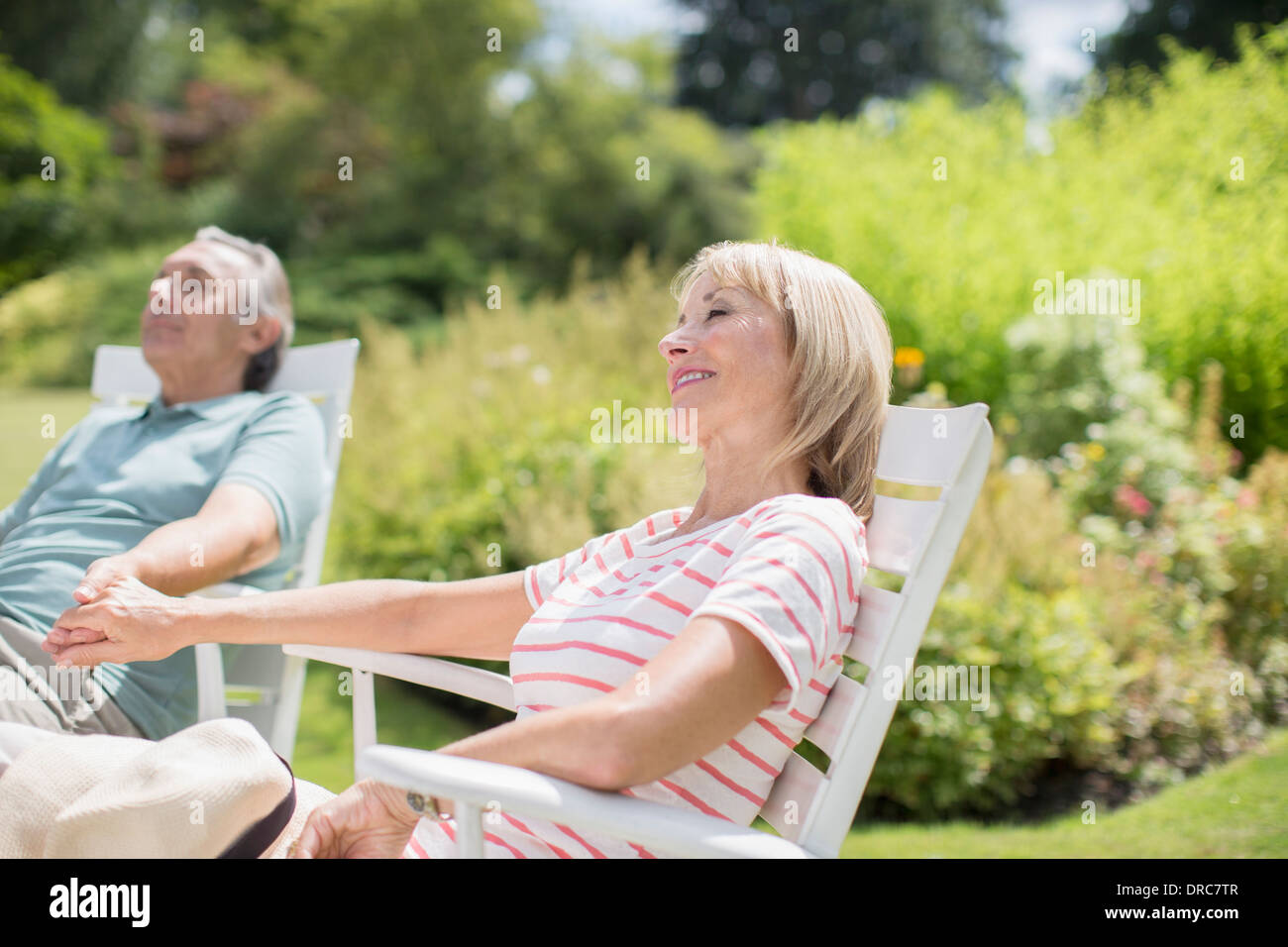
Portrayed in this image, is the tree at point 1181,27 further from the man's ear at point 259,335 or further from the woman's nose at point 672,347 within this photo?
the woman's nose at point 672,347

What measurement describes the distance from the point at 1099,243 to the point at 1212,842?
15.2 feet

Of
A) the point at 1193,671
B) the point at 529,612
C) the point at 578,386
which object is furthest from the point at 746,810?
the point at 578,386

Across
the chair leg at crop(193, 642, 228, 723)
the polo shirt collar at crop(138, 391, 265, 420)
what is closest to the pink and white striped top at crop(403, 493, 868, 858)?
the chair leg at crop(193, 642, 228, 723)

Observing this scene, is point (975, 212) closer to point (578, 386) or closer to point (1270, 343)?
point (1270, 343)

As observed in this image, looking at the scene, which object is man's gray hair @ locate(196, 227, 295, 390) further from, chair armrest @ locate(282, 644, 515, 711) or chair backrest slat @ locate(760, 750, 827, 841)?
chair backrest slat @ locate(760, 750, 827, 841)

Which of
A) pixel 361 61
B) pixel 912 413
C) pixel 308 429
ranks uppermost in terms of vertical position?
pixel 361 61

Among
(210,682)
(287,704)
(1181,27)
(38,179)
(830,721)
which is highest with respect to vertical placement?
(1181,27)

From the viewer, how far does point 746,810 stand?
4.91 feet

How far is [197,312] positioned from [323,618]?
1.10m

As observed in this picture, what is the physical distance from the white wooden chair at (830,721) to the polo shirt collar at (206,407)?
0.91 metres

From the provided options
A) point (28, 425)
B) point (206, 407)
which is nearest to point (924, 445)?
point (206, 407)

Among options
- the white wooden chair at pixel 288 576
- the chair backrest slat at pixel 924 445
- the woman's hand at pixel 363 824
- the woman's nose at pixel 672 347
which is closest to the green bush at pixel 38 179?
the white wooden chair at pixel 288 576

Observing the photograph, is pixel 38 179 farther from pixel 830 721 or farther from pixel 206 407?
pixel 830 721

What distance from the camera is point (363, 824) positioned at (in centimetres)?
151
